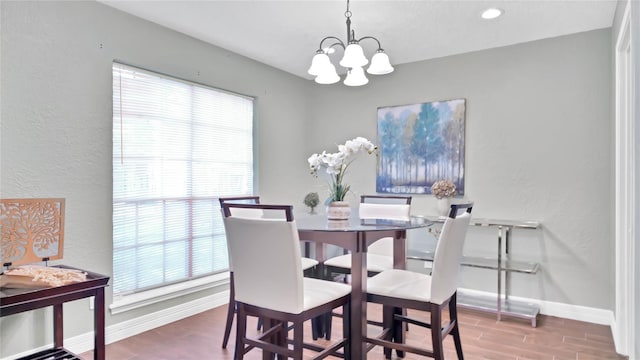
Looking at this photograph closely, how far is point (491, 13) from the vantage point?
9.68 ft

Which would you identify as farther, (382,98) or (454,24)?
(382,98)

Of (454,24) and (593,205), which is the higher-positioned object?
(454,24)

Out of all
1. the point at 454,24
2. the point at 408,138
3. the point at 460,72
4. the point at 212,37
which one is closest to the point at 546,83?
the point at 460,72

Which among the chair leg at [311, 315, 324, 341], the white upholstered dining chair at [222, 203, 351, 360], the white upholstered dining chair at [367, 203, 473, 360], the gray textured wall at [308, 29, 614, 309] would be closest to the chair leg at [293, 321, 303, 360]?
the white upholstered dining chair at [222, 203, 351, 360]

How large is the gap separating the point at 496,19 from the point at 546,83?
874 millimetres

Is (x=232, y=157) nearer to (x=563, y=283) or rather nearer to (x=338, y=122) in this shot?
(x=338, y=122)

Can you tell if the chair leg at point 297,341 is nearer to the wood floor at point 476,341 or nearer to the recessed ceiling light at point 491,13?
the wood floor at point 476,341

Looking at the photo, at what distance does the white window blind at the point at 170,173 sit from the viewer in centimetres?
304

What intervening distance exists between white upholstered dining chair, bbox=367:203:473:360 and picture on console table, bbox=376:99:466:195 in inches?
69.8

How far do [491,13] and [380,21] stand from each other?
0.82 meters

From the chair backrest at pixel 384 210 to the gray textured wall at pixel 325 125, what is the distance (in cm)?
98

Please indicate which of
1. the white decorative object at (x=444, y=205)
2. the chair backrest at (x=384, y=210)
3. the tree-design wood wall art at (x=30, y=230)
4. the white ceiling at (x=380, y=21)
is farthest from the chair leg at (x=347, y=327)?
the white ceiling at (x=380, y=21)

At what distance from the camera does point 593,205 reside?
3.33m

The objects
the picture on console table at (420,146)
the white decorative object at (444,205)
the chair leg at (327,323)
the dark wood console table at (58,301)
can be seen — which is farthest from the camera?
the picture on console table at (420,146)
